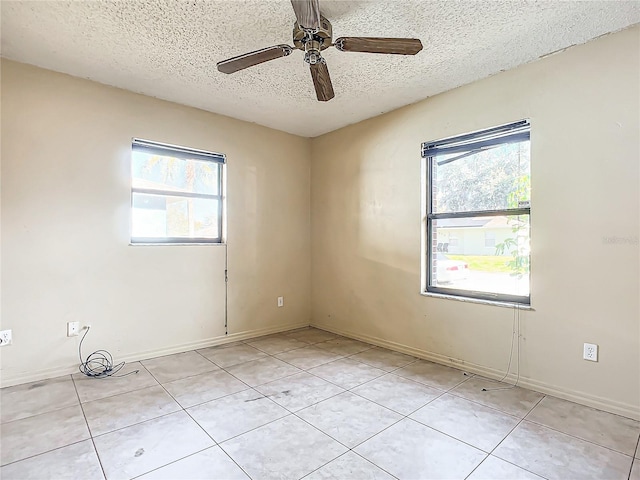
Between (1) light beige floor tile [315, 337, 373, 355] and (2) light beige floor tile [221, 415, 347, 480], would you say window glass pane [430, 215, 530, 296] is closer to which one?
(1) light beige floor tile [315, 337, 373, 355]

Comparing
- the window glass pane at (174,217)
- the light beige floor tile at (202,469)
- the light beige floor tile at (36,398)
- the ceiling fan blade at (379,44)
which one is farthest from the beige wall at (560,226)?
the light beige floor tile at (36,398)

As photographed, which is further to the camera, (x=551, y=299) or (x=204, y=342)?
(x=204, y=342)

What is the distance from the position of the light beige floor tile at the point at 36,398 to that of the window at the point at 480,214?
3004 millimetres

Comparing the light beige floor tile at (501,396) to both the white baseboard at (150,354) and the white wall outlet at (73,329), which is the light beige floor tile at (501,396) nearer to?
the white baseboard at (150,354)

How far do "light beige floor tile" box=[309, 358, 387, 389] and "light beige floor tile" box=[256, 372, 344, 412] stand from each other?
92 mm

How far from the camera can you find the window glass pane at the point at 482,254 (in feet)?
8.92

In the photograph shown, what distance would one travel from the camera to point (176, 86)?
305 cm

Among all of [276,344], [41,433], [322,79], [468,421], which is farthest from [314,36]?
[276,344]

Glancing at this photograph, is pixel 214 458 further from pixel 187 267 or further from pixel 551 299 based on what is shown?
pixel 551 299

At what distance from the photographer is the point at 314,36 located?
78.6 inches

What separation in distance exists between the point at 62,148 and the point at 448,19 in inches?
120

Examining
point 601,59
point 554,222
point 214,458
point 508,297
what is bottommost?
point 214,458

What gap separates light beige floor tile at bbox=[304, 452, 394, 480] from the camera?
162 cm

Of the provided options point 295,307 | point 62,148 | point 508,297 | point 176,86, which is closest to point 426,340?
point 508,297
